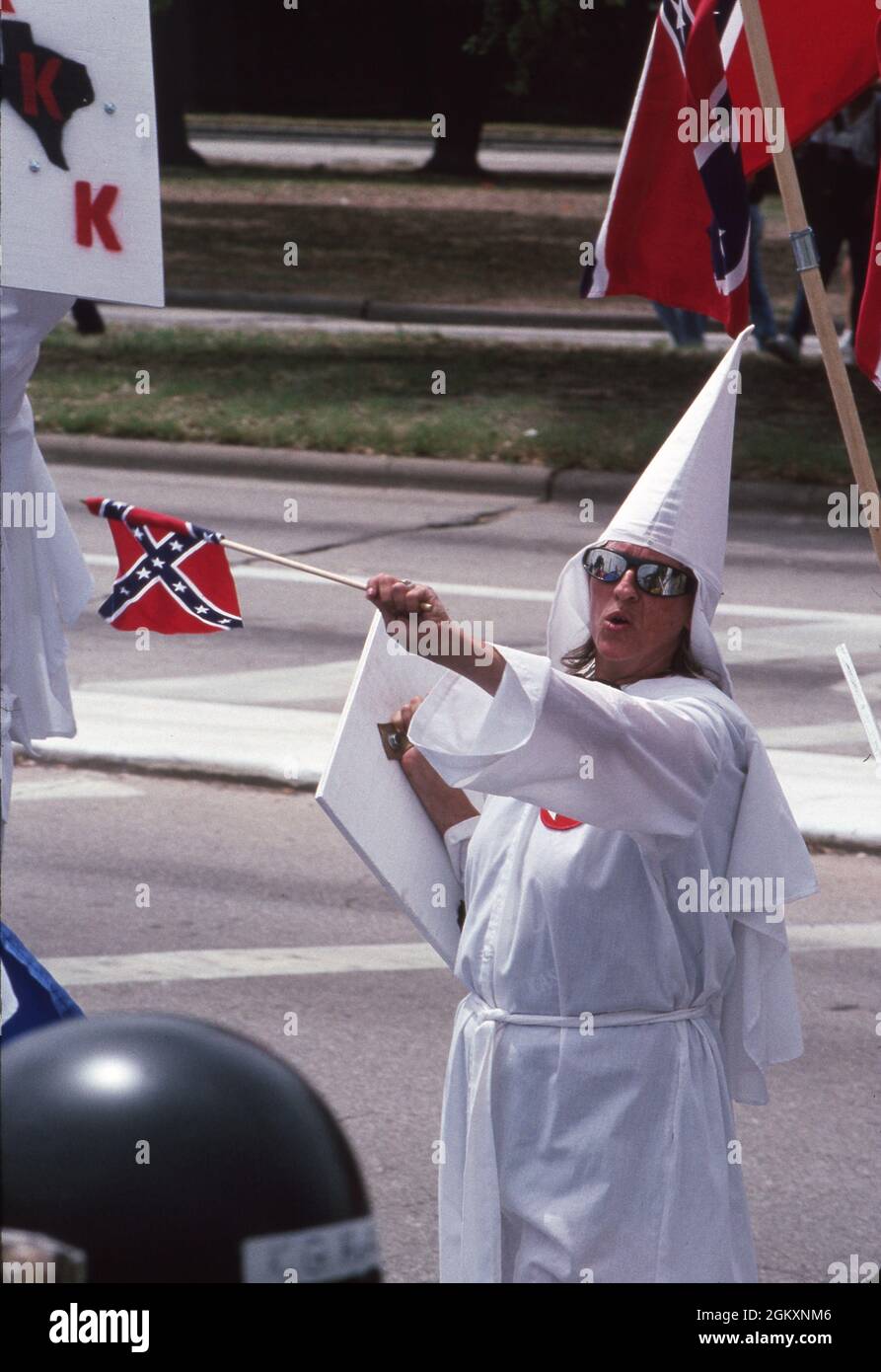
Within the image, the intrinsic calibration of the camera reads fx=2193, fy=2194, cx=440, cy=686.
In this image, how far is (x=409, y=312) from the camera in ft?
69.1

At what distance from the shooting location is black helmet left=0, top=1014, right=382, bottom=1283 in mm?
1488

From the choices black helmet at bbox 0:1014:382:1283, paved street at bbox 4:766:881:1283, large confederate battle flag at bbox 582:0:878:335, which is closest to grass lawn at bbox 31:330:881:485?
paved street at bbox 4:766:881:1283

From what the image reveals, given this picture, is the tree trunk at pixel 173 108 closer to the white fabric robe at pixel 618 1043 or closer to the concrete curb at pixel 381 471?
the concrete curb at pixel 381 471

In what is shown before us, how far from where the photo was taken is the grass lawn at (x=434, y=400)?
14.1 metres

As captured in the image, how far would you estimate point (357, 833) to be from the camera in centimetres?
362

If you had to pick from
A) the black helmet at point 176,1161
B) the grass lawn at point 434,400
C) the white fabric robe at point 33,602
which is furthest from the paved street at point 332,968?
the grass lawn at point 434,400

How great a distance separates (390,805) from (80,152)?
1.27m

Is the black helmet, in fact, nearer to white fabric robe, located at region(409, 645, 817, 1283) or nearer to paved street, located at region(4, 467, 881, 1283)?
white fabric robe, located at region(409, 645, 817, 1283)

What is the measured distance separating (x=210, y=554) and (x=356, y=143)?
41.3 meters

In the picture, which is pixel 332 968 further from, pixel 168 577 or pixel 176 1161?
pixel 176 1161

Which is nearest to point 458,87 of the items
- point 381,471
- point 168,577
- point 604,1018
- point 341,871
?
point 381,471

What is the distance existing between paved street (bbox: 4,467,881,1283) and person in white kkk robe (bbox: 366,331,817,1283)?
1295 millimetres
